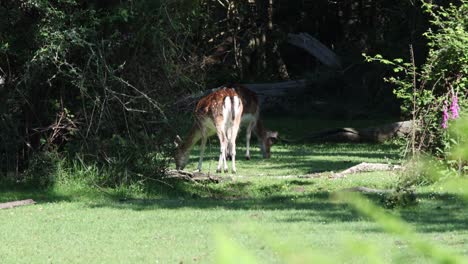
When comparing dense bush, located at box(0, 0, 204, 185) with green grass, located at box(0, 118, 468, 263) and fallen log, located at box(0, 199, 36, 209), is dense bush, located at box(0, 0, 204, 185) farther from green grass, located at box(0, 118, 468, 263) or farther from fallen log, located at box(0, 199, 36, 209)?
fallen log, located at box(0, 199, 36, 209)


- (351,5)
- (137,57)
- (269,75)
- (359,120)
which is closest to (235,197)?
(137,57)

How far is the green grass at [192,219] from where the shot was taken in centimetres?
920

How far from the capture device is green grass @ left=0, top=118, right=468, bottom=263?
9203 mm

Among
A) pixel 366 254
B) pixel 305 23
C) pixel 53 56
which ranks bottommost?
pixel 366 254

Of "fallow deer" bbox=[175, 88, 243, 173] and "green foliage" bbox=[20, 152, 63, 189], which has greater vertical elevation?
"fallow deer" bbox=[175, 88, 243, 173]

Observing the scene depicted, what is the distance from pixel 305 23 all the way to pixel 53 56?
26.8 metres

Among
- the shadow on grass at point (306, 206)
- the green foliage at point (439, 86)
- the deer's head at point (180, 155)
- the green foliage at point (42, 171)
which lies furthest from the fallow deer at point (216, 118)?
the green foliage at point (439, 86)

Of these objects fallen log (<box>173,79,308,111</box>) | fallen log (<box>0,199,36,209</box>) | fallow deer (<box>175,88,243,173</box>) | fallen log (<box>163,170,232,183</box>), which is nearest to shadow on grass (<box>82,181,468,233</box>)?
fallen log (<box>163,170,232,183</box>)

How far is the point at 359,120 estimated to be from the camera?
32312mm

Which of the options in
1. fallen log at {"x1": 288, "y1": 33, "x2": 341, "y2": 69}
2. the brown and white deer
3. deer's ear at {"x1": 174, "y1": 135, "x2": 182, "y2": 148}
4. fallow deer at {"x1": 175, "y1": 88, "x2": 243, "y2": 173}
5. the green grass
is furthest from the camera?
fallen log at {"x1": 288, "y1": 33, "x2": 341, "y2": 69}

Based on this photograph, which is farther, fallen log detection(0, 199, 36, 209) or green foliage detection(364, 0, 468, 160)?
green foliage detection(364, 0, 468, 160)

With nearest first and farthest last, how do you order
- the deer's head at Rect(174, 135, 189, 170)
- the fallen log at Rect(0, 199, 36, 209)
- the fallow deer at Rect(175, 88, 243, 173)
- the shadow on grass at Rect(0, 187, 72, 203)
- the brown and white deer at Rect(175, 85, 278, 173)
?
1. the fallen log at Rect(0, 199, 36, 209)
2. the shadow on grass at Rect(0, 187, 72, 203)
3. the deer's head at Rect(174, 135, 189, 170)
4. the brown and white deer at Rect(175, 85, 278, 173)
5. the fallow deer at Rect(175, 88, 243, 173)

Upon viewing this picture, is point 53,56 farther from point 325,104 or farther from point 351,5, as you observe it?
point 351,5

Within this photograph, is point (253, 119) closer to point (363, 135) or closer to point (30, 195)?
point (363, 135)
